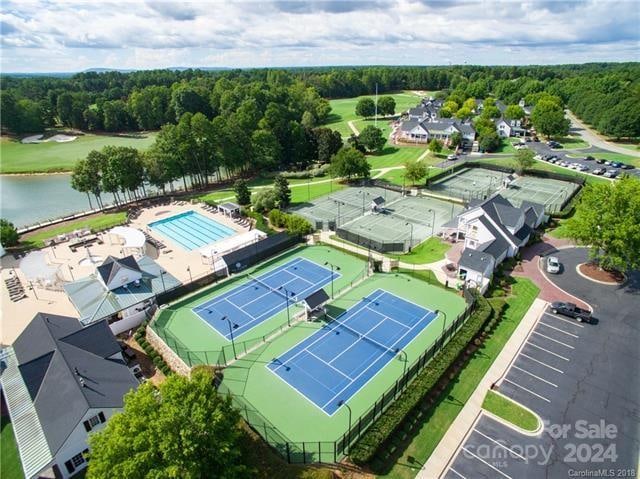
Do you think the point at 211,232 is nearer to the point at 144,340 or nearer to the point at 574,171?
the point at 144,340

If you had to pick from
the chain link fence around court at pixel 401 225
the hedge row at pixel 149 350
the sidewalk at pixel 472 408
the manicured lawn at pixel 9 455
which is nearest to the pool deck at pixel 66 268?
the hedge row at pixel 149 350

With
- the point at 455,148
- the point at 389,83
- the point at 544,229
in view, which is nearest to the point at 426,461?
the point at 544,229

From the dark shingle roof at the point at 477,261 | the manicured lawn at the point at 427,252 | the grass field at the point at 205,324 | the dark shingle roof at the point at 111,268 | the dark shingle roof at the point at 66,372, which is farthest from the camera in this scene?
the manicured lawn at the point at 427,252

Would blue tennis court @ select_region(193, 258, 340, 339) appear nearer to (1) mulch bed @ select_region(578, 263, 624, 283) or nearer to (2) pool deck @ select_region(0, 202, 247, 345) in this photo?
(2) pool deck @ select_region(0, 202, 247, 345)

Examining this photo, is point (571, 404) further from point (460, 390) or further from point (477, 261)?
point (477, 261)

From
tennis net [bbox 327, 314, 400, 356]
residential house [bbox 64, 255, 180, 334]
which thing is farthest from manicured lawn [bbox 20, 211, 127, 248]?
tennis net [bbox 327, 314, 400, 356]

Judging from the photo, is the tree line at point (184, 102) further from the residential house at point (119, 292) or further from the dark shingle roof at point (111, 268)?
the residential house at point (119, 292)
